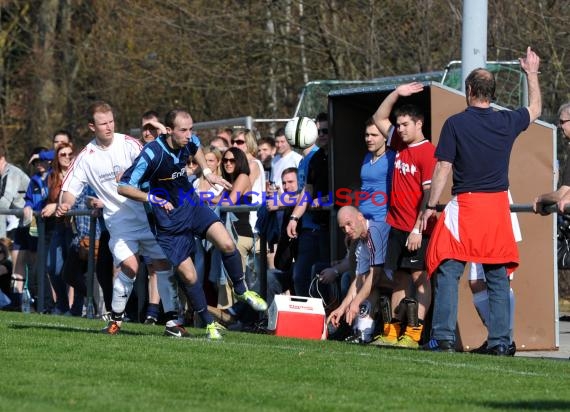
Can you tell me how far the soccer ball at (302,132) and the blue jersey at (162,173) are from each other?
2.84 meters

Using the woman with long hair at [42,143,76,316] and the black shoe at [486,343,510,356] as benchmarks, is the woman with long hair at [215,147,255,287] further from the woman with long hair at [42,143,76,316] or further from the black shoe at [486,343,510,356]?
the black shoe at [486,343,510,356]

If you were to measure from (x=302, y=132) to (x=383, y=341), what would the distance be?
10.8ft

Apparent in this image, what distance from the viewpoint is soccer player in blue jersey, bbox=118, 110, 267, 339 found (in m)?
12.2

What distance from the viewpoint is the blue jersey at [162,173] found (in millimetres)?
12156

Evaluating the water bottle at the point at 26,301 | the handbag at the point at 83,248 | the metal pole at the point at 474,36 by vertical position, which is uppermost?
the metal pole at the point at 474,36

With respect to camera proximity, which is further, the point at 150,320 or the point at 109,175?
the point at 150,320

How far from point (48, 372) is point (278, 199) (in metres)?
5.93

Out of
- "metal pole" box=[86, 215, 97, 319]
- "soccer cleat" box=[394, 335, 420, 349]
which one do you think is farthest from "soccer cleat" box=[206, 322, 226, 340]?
"metal pole" box=[86, 215, 97, 319]

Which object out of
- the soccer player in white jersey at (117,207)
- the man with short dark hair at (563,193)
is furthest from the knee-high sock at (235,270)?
the man with short dark hair at (563,193)

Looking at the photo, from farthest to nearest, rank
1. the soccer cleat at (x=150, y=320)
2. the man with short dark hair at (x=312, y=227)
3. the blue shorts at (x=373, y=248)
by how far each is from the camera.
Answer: the soccer cleat at (x=150, y=320) → the man with short dark hair at (x=312, y=227) → the blue shorts at (x=373, y=248)

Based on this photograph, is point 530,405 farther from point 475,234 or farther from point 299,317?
point 299,317

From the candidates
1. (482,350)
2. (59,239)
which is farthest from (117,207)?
(59,239)

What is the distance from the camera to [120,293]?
12.9 meters

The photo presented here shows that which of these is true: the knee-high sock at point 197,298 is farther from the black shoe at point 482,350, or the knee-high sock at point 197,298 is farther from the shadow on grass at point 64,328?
the black shoe at point 482,350
